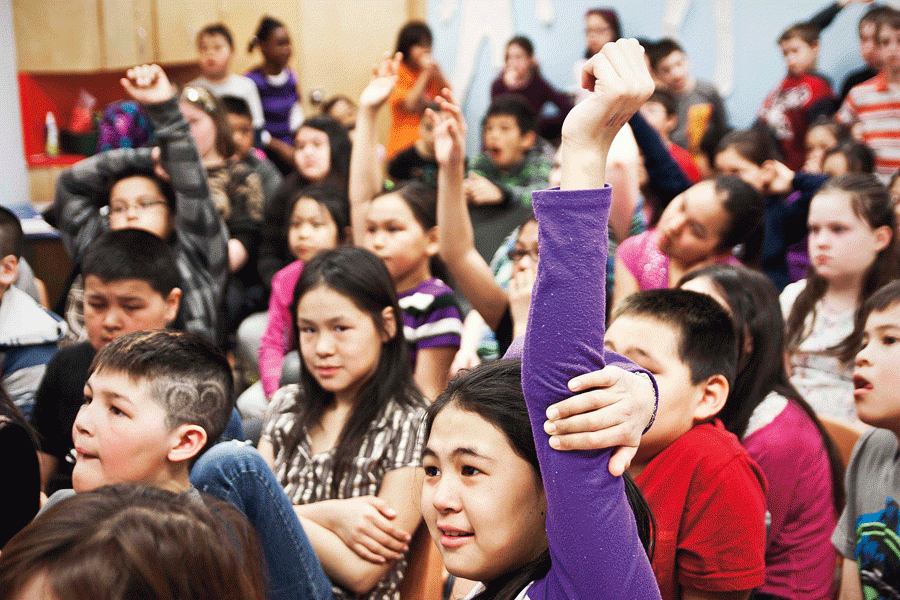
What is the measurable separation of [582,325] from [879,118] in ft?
12.2

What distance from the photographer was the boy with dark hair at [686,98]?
4.63m

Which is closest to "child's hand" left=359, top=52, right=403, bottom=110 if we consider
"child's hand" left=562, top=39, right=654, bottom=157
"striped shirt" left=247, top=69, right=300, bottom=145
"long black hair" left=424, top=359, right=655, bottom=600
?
"long black hair" left=424, top=359, right=655, bottom=600

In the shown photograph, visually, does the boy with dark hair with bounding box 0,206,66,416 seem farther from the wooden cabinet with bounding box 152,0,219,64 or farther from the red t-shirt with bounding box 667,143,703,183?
the wooden cabinet with bounding box 152,0,219,64

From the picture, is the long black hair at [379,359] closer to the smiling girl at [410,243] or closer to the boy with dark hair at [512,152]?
the smiling girl at [410,243]

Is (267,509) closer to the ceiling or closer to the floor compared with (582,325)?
closer to the floor

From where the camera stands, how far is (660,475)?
1312mm

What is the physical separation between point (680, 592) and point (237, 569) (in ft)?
2.44

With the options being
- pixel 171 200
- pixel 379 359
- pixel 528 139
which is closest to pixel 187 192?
pixel 171 200

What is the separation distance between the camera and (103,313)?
1934 millimetres

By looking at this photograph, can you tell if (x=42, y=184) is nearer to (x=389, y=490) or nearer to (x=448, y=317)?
(x=448, y=317)

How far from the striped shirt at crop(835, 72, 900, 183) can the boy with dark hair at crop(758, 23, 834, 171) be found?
0.83 feet

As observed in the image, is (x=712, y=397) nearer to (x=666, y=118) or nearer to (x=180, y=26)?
(x=666, y=118)

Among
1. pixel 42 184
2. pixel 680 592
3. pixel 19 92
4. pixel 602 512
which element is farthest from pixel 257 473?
pixel 19 92

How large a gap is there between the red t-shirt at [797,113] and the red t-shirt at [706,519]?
3.38 meters
